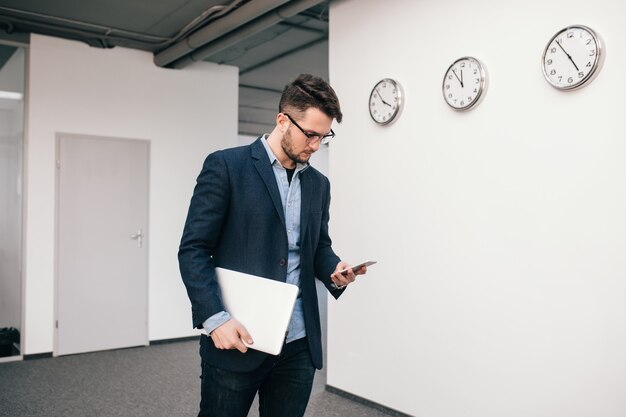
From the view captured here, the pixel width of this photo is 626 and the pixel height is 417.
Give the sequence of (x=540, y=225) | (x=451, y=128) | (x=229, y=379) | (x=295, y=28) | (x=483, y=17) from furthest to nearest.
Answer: (x=295, y=28) → (x=451, y=128) → (x=483, y=17) → (x=540, y=225) → (x=229, y=379)

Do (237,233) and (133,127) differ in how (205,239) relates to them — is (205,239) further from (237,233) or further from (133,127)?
(133,127)

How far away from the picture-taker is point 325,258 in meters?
1.78

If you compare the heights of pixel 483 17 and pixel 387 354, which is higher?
pixel 483 17

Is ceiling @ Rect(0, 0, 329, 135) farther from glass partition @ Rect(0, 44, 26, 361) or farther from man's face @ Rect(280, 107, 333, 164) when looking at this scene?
man's face @ Rect(280, 107, 333, 164)

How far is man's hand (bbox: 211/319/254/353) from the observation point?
1368 mm

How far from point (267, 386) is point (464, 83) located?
6.74ft

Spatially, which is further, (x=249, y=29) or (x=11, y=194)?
(x=11, y=194)

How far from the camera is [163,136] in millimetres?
5508

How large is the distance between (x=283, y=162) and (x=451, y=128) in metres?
1.75

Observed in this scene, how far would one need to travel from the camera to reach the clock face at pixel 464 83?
115 inches

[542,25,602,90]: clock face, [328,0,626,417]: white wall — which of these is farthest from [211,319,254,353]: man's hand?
[542,25,602,90]: clock face

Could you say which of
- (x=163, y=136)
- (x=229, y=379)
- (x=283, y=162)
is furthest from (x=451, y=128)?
(x=163, y=136)

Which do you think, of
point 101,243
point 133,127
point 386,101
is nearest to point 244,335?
point 386,101

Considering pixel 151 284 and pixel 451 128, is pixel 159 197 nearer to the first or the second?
pixel 151 284
